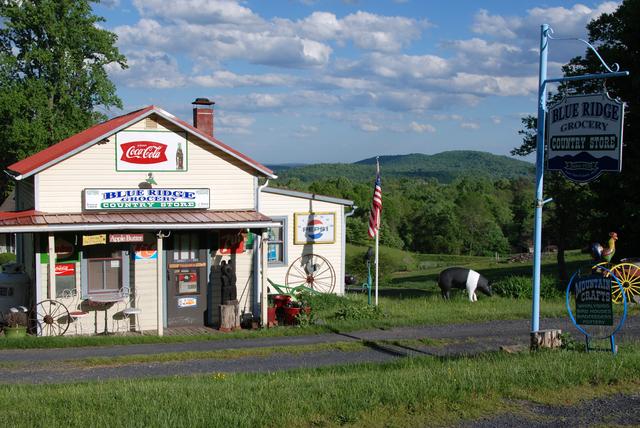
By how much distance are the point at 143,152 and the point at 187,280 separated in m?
3.32

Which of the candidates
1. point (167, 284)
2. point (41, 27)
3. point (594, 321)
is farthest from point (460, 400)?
point (41, 27)

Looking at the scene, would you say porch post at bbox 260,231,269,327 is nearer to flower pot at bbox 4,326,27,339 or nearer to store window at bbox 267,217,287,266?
store window at bbox 267,217,287,266

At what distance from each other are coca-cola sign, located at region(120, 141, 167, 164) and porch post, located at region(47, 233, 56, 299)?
2.58 meters

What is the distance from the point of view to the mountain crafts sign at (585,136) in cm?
1053

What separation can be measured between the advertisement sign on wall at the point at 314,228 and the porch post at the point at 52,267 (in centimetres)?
713

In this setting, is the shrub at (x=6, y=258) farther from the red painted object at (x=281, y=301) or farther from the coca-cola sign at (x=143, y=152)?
the red painted object at (x=281, y=301)

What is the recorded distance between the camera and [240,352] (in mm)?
14250

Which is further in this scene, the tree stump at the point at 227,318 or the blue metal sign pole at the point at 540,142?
the tree stump at the point at 227,318

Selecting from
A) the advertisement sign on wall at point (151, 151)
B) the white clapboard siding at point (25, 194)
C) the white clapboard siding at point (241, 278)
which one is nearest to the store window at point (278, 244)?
the white clapboard siding at point (241, 278)

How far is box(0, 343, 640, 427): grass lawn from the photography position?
7465mm

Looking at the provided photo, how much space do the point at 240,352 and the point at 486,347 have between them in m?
4.83

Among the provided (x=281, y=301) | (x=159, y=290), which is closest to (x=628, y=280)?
(x=281, y=301)

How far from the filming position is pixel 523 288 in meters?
21.6

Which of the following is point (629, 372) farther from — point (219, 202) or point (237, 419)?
point (219, 202)
